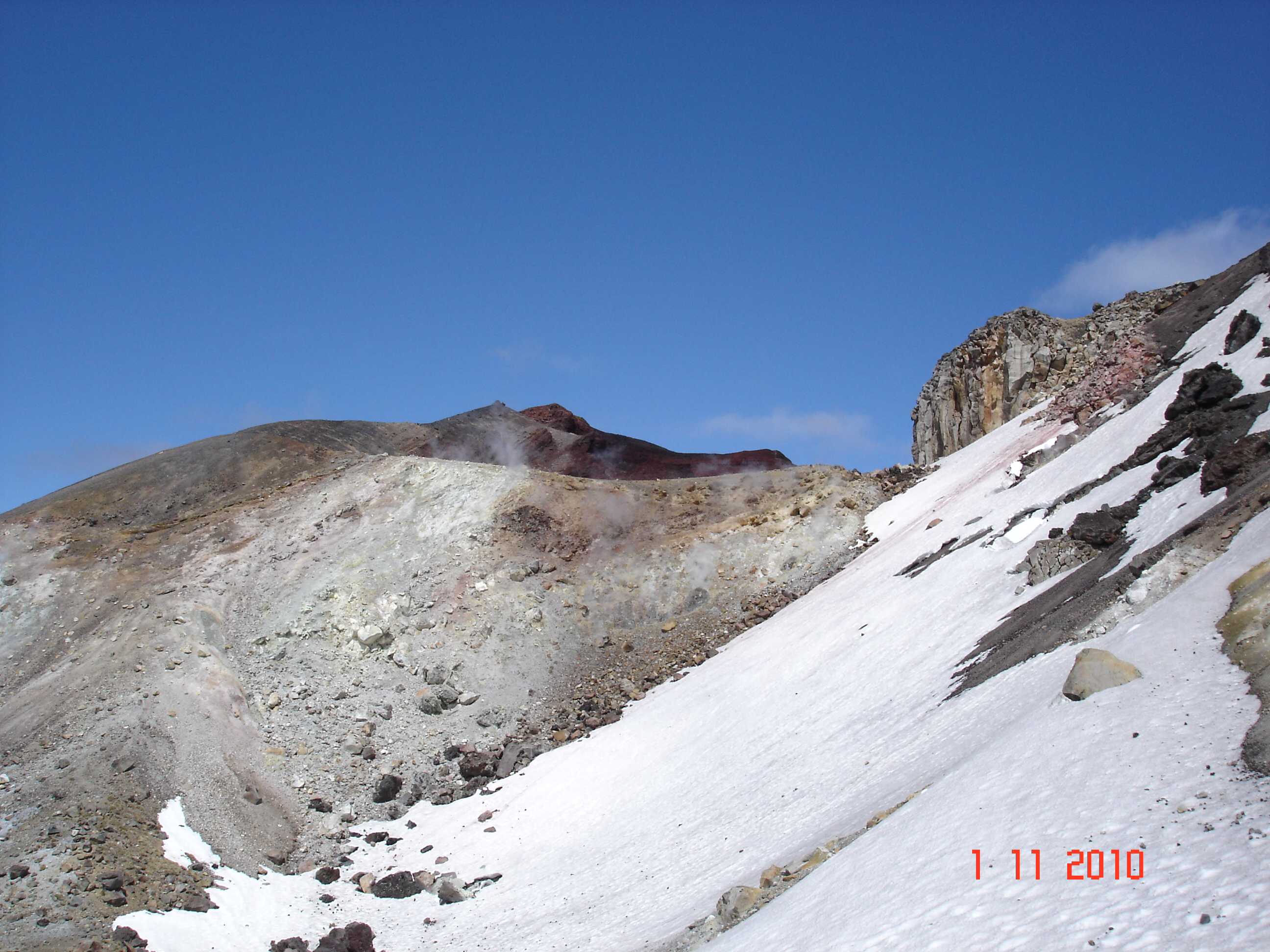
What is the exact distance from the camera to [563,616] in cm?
3300

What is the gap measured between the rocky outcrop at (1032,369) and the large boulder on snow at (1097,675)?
2189 centimetres

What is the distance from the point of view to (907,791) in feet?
43.6

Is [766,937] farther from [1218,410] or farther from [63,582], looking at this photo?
[63,582]

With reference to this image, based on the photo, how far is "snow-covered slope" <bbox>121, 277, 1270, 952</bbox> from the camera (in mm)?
8398

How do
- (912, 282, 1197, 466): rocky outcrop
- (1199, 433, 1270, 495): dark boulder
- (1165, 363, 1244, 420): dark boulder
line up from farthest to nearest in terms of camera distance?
(912, 282, 1197, 466): rocky outcrop → (1165, 363, 1244, 420): dark boulder → (1199, 433, 1270, 495): dark boulder

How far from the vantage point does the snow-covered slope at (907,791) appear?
8.40 meters

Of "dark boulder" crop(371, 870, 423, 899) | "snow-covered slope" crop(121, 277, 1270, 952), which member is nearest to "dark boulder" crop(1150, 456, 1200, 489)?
"snow-covered slope" crop(121, 277, 1270, 952)

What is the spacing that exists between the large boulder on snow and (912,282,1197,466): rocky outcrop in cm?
2189

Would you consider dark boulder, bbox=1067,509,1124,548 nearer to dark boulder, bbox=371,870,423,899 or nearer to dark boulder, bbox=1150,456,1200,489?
dark boulder, bbox=1150,456,1200,489

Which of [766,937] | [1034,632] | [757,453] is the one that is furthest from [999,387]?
[757,453]

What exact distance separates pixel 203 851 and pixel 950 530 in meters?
20.7

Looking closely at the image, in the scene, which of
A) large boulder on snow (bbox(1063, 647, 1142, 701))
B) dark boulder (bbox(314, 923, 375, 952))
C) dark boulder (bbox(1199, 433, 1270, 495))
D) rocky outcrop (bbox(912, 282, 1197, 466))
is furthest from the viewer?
rocky outcrop (bbox(912, 282, 1197, 466))

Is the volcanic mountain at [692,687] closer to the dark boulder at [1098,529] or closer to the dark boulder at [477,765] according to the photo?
the dark boulder at [477,765]

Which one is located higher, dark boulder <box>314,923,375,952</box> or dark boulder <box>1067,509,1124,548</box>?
dark boulder <box>1067,509,1124,548</box>
